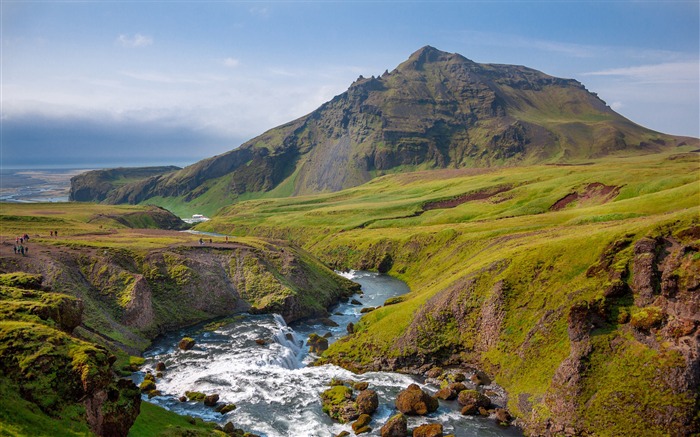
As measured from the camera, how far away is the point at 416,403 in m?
55.7

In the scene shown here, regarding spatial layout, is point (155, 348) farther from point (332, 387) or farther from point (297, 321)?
point (332, 387)

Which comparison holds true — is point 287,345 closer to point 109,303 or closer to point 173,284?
point 173,284

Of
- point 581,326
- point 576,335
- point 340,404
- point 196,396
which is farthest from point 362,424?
point 581,326

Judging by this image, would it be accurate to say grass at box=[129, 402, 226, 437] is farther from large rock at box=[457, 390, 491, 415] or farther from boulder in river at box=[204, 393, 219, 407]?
large rock at box=[457, 390, 491, 415]

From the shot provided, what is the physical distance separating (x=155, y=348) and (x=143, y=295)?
1351 centimetres

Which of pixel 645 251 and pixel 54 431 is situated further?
pixel 645 251

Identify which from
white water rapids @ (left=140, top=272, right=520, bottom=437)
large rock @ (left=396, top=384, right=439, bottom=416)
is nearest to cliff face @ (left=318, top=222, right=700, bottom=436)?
white water rapids @ (left=140, top=272, right=520, bottom=437)

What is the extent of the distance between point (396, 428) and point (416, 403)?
19.8ft

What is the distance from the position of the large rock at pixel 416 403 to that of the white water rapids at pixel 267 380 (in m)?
0.96

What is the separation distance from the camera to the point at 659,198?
98938mm

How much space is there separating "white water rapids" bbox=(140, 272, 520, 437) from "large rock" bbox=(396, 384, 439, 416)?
0.96m

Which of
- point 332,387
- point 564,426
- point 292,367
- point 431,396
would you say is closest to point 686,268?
point 564,426

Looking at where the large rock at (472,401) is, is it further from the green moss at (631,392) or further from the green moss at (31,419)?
the green moss at (31,419)

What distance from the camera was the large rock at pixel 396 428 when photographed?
5025 cm
